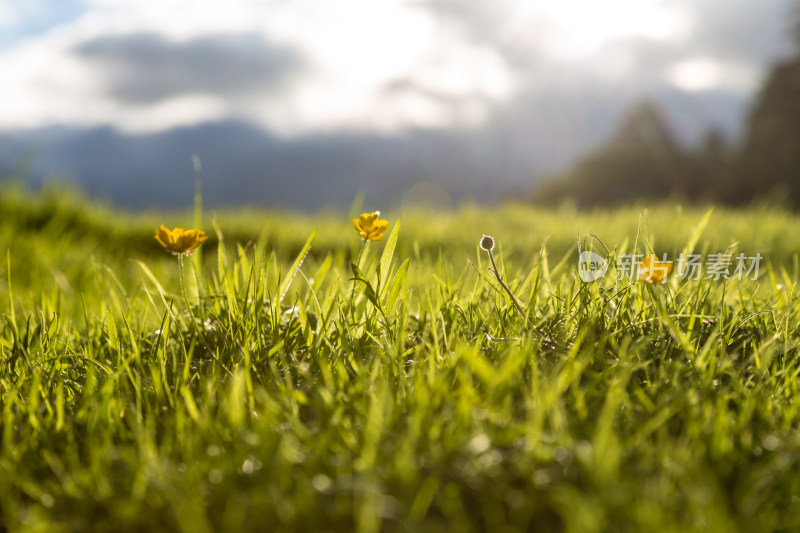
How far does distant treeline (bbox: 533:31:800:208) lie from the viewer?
16.1 metres

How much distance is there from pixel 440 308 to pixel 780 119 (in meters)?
18.0

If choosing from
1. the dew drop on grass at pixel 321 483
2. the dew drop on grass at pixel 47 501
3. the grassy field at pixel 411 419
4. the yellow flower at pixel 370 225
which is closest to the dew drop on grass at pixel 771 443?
the grassy field at pixel 411 419

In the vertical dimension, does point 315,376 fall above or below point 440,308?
below

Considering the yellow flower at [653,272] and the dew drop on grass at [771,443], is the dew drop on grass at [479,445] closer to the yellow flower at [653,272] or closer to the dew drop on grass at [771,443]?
the dew drop on grass at [771,443]

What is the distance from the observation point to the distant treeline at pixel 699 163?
16.1 meters

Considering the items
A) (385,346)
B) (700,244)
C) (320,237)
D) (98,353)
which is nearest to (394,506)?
(385,346)

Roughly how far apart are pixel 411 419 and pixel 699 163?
61.9ft

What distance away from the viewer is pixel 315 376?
1652 mm

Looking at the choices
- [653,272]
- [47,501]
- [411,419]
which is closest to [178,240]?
Result: [47,501]

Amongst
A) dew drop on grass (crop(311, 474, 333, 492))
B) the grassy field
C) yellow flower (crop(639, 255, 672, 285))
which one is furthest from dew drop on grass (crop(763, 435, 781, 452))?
dew drop on grass (crop(311, 474, 333, 492))

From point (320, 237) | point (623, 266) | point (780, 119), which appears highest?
point (780, 119)

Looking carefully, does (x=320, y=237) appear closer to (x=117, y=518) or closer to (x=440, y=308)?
(x=440, y=308)

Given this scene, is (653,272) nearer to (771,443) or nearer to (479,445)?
(771,443)

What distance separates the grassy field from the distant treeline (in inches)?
567
